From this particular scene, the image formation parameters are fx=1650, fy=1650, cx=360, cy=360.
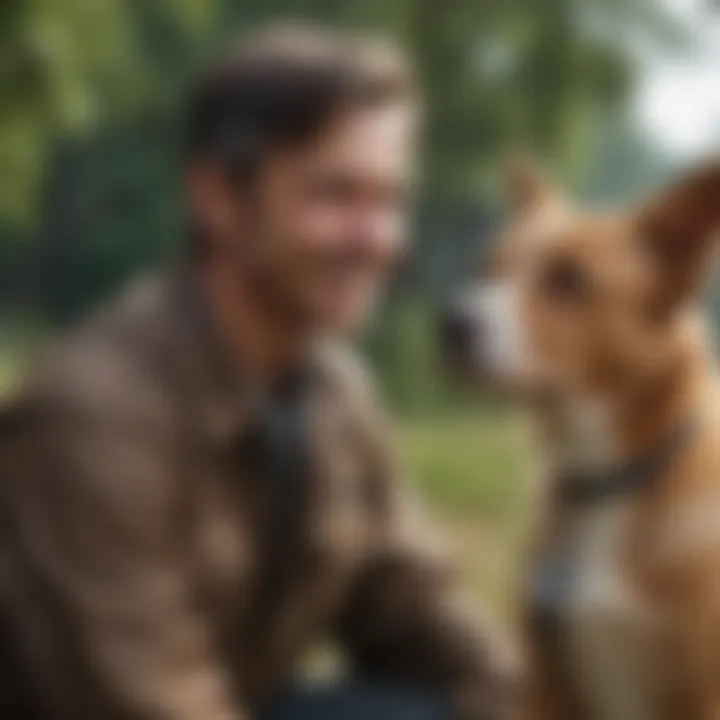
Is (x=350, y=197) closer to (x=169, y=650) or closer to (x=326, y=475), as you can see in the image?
(x=326, y=475)

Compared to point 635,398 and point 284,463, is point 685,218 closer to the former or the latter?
point 635,398

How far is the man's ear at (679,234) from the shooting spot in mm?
998

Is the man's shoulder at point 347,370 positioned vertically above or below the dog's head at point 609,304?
below

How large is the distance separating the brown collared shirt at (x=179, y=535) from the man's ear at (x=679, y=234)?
0.20m

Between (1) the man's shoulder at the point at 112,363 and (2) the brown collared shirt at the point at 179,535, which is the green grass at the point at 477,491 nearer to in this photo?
(2) the brown collared shirt at the point at 179,535

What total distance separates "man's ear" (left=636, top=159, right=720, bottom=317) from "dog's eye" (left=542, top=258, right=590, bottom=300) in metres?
0.04

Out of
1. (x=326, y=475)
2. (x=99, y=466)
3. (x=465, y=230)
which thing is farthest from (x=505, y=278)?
(x=99, y=466)

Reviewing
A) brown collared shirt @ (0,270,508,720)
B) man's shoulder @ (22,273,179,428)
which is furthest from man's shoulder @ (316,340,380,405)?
man's shoulder @ (22,273,179,428)

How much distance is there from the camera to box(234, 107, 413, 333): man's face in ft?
3.47

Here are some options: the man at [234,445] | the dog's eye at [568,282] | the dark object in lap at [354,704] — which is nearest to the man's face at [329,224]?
the man at [234,445]

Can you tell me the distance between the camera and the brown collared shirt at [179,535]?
41.4 inches

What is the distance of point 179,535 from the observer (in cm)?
106

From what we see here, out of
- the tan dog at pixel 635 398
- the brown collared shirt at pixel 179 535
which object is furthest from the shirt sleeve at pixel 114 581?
the tan dog at pixel 635 398

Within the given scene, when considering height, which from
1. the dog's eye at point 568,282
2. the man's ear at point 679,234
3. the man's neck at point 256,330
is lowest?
the man's neck at point 256,330
